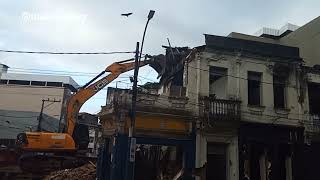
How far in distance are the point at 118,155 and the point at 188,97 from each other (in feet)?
17.2

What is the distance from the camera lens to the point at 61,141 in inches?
970

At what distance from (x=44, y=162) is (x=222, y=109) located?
11.8 meters

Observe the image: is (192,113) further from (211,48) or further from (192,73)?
(211,48)

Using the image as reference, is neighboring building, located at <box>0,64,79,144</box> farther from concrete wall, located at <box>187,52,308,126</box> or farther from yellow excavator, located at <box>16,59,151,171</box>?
concrete wall, located at <box>187,52,308,126</box>

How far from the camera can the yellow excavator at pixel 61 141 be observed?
80.7 ft

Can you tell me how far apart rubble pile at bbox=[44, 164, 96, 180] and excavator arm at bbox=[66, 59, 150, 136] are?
235 centimetres

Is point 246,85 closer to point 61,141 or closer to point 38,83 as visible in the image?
point 61,141

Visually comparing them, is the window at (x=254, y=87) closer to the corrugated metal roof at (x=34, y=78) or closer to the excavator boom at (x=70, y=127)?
the excavator boom at (x=70, y=127)

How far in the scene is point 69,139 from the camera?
81.2ft

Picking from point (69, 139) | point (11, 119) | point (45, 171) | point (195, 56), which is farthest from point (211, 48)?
point (11, 119)

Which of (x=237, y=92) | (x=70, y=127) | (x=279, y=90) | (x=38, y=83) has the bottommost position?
(x=70, y=127)

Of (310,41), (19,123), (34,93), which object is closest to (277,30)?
(310,41)

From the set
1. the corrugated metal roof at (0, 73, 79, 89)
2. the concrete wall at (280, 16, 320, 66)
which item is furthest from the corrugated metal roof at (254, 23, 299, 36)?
the corrugated metal roof at (0, 73, 79, 89)

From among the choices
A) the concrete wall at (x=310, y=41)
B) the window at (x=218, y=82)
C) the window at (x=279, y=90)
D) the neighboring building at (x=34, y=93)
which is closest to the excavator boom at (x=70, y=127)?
the window at (x=218, y=82)
